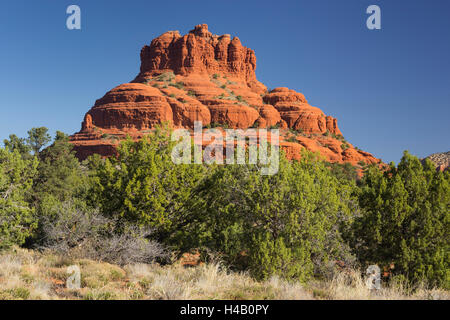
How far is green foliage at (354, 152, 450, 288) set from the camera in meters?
9.36

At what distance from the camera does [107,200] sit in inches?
482

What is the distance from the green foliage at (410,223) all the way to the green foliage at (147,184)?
6.84 m

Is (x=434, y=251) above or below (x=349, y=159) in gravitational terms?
below

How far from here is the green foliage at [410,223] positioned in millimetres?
9359

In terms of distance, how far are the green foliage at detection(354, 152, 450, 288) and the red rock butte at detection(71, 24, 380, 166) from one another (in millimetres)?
47993

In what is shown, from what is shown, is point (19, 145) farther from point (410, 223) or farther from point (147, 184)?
point (410, 223)

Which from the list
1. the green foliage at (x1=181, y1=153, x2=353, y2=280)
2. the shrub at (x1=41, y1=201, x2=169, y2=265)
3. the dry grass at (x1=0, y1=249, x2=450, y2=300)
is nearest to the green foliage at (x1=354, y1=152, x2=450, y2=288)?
the green foliage at (x1=181, y1=153, x2=353, y2=280)

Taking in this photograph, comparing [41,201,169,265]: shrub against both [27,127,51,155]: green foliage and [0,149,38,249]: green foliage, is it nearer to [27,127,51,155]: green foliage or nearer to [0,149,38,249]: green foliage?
[0,149,38,249]: green foliage

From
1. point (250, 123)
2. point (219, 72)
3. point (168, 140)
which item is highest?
point (219, 72)

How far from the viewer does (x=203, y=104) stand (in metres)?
78.3

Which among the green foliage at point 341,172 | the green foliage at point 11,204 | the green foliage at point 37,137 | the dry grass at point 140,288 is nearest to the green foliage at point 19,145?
the green foliage at point 37,137

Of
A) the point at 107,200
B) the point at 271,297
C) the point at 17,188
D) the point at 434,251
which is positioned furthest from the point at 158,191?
the point at 434,251
